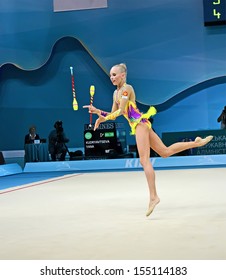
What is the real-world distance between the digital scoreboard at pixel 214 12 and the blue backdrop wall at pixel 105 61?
1.16 ft

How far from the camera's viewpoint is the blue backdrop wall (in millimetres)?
13734

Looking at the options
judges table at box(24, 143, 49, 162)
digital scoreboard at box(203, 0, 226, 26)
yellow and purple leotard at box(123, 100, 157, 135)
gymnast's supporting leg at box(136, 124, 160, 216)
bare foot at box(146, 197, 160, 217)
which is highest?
digital scoreboard at box(203, 0, 226, 26)

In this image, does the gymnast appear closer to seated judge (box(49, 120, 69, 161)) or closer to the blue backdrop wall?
seated judge (box(49, 120, 69, 161))

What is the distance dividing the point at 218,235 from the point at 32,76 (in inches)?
474

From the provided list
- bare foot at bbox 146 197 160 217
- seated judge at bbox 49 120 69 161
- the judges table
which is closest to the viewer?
bare foot at bbox 146 197 160 217

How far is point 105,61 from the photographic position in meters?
14.2

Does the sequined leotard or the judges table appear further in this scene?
the judges table

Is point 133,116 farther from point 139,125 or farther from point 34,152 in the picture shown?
point 34,152

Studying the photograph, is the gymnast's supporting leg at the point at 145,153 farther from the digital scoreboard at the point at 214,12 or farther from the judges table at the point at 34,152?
the digital scoreboard at the point at 214,12

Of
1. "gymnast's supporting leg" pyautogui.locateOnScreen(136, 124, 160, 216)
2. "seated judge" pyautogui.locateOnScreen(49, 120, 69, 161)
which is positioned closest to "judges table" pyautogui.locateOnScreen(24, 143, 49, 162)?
"seated judge" pyautogui.locateOnScreen(49, 120, 69, 161)

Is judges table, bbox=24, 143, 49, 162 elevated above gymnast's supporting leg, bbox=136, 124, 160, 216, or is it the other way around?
gymnast's supporting leg, bbox=136, 124, 160, 216

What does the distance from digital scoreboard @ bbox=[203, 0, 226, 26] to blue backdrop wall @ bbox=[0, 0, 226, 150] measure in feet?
1.16

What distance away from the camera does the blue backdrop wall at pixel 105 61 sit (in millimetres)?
13734

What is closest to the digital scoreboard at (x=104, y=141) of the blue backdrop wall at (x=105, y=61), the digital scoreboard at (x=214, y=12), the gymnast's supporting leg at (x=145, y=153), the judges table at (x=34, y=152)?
the judges table at (x=34, y=152)
